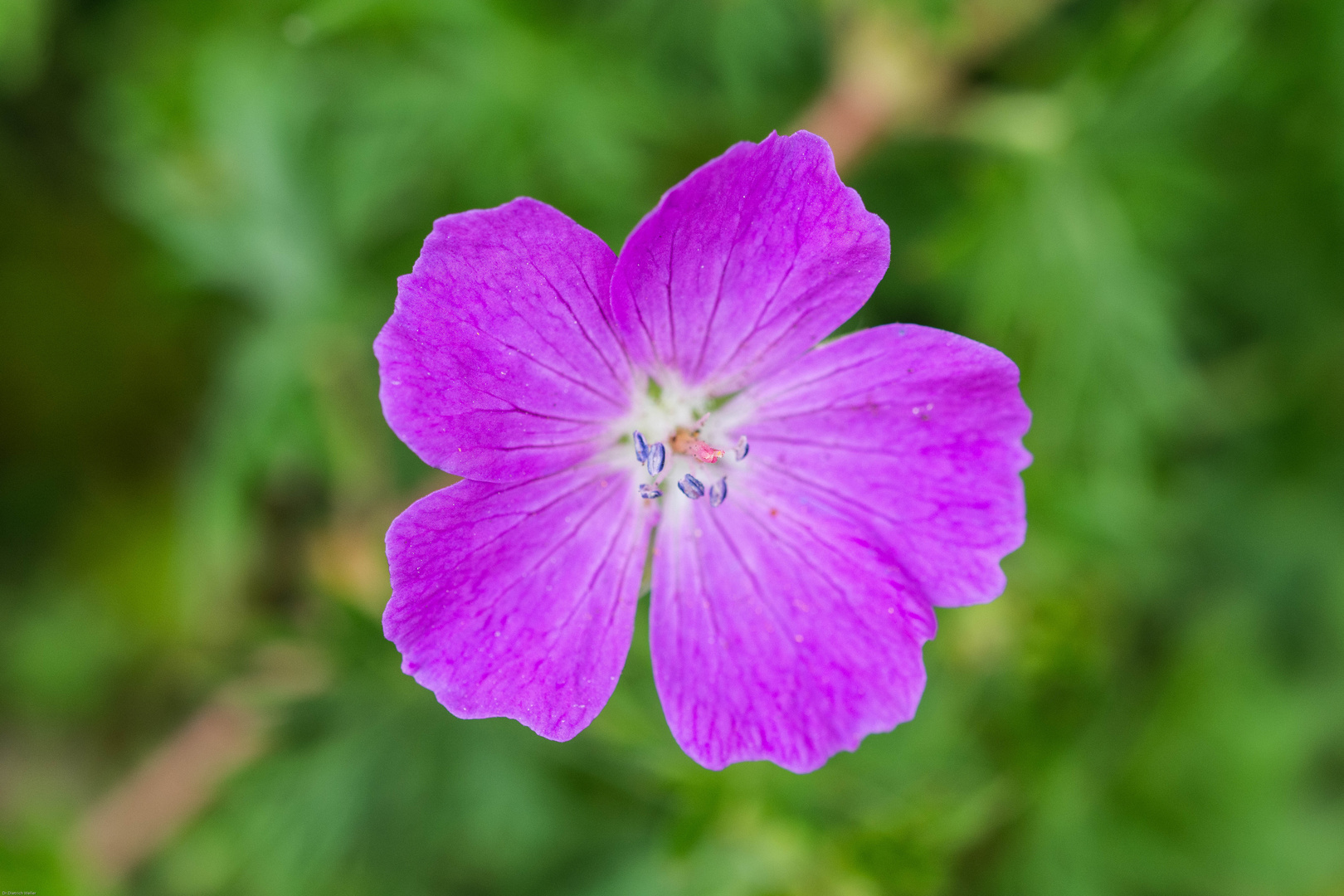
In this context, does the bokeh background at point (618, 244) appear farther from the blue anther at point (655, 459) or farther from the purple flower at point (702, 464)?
the blue anther at point (655, 459)

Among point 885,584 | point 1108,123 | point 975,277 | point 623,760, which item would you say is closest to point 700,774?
point 623,760

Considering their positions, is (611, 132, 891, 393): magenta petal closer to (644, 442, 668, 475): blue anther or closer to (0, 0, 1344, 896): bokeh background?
(644, 442, 668, 475): blue anther

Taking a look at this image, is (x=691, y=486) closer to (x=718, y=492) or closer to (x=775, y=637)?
(x=718, y=492)

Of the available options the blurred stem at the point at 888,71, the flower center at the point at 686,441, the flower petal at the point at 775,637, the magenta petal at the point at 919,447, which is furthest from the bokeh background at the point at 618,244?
the magenta petal at the point at 919,447

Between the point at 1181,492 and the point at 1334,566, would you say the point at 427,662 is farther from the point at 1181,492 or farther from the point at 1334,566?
the point at 1334,566

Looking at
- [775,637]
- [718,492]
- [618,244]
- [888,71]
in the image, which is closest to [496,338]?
[718,492]

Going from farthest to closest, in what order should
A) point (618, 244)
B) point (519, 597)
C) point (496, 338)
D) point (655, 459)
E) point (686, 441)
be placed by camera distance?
point (618, 244), point (686, 441), point (655, 459), point (519, 597), point (496, 338)

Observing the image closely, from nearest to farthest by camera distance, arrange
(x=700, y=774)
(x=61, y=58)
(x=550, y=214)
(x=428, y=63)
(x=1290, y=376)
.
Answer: (x=550, y=214) < (x=700, y=774) < (x=428, y=63) < (x=61, y=58) < (x=1290, y=376)
